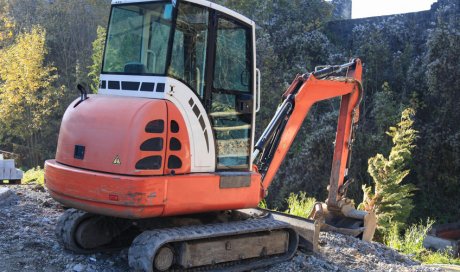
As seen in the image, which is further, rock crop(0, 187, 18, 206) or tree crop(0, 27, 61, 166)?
tree crop(0, 27, 61, 166)

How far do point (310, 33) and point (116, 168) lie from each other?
17.9 meters

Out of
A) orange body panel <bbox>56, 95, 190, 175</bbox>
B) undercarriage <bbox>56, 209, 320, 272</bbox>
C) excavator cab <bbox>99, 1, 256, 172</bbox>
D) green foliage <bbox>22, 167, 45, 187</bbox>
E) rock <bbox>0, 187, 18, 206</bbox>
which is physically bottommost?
green foliage <bbox>22, 167, 45, 187</bbox>

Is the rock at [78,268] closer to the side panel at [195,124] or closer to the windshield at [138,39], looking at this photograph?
the side panel at [195,124]

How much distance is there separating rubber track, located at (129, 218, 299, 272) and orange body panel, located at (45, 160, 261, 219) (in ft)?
0.61

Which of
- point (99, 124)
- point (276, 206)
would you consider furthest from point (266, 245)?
point (276, 206)

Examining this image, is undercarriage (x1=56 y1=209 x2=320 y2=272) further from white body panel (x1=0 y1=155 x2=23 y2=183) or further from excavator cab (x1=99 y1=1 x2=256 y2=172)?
white body panel (x1=0 y1=155 x2=23 y2=183)

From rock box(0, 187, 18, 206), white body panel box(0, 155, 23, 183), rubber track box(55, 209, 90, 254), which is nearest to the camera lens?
rubber track box(55, 209, 90, 254)

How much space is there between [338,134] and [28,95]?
65.3ft

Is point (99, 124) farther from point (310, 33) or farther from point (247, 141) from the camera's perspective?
point (310, 33)

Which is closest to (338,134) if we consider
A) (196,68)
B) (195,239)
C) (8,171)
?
(196,68)

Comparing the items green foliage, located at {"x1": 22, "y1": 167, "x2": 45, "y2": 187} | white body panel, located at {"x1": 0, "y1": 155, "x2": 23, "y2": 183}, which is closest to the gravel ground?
white body panel, located at {"x1": 0, "y1": 155, "x2": 23, "y2": 183}

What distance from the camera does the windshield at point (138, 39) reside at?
16.4 feet

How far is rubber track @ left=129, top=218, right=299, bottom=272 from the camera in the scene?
179 inches

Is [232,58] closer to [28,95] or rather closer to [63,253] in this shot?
[63,253]
